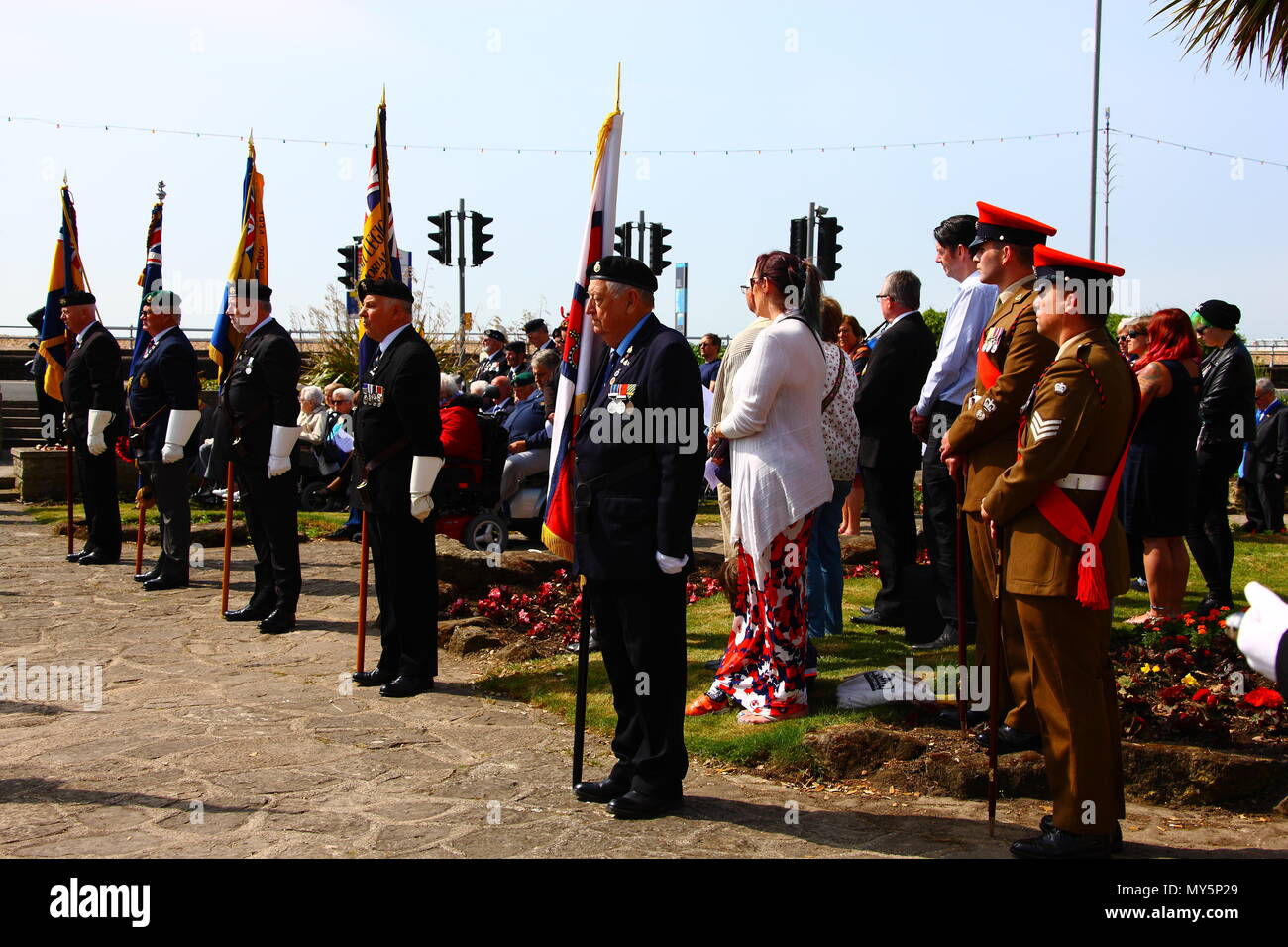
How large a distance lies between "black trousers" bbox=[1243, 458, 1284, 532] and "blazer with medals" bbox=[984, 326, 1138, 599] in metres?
9.98

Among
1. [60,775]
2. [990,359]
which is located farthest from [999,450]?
[60,775]

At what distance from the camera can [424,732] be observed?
6.10 metres

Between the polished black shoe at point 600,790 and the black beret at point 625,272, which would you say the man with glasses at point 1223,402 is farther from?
the polished black shoe at point 600,790

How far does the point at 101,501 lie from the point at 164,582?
1604 millimetres

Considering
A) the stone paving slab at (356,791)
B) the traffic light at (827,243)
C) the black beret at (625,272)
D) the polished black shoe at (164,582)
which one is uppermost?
the traffic light at (827,243)

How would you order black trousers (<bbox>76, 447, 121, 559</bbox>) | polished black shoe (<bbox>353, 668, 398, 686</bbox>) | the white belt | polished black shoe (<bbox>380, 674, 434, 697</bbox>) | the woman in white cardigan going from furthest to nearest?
black trousers (<bbox>76, 447, 121, 559</bbox>) → polished black shoe (<bbox>353, 668, 398, 686</bbox>) → polished black shoe (<bbox>380, 674, 434, 697</bbox>) → the woman in white cardigan → the white belt

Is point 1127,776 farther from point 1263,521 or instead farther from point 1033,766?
point 1263,521

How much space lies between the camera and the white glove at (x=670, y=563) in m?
4.86

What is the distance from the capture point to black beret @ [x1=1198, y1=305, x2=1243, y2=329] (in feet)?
28.1

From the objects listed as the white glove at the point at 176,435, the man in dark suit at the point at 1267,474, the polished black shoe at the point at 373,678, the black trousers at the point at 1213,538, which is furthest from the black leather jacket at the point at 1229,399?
the white glove at the point at 176,435

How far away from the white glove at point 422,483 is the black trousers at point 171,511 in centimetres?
398

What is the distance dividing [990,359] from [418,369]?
3094mm

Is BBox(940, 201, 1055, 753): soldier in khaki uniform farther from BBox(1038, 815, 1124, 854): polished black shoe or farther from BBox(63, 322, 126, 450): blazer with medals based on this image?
BBox(63, 322, 126, 450): blazer with medals

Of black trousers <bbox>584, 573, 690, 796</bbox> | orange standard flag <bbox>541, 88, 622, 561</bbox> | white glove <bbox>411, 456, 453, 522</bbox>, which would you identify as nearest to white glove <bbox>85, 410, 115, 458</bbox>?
white glove <bbox>411, 456, 453, 522</bbox>
